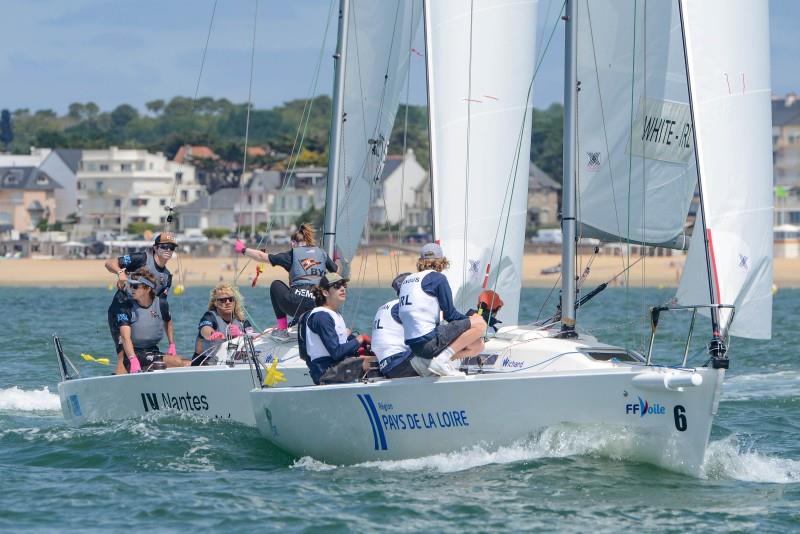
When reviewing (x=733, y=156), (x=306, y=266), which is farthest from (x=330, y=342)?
(x=733, y=156)

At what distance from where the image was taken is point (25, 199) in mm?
113500

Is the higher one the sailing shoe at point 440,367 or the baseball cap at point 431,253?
the baseball cap at point 431,253

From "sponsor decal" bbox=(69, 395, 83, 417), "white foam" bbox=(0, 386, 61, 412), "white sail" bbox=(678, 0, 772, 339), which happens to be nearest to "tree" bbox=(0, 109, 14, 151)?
"white foam" bbox=(0, 386, 61, 412)

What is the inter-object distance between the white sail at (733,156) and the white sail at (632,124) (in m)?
2.18

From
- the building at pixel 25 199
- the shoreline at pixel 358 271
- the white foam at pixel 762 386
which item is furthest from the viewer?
the building at pixel 25 199

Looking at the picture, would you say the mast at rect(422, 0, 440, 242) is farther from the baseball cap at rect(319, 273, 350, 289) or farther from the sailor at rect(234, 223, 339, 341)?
the baseball cap at rect(319, 273, 350, 289)

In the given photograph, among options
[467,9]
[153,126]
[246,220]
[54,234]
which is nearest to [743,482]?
[467,9]

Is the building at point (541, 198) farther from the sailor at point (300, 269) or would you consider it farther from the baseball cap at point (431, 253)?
the baseball cap at point (431, 253)

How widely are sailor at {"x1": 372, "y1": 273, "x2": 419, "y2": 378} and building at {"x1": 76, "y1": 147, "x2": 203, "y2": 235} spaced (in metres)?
101

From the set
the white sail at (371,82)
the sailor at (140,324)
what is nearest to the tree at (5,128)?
the white sail at (371,82)

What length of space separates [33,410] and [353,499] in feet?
24.2

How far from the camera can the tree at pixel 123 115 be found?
196 meters

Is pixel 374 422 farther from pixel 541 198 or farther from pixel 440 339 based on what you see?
pixel 541 198

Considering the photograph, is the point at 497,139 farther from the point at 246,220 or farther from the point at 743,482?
the point at 246,220
